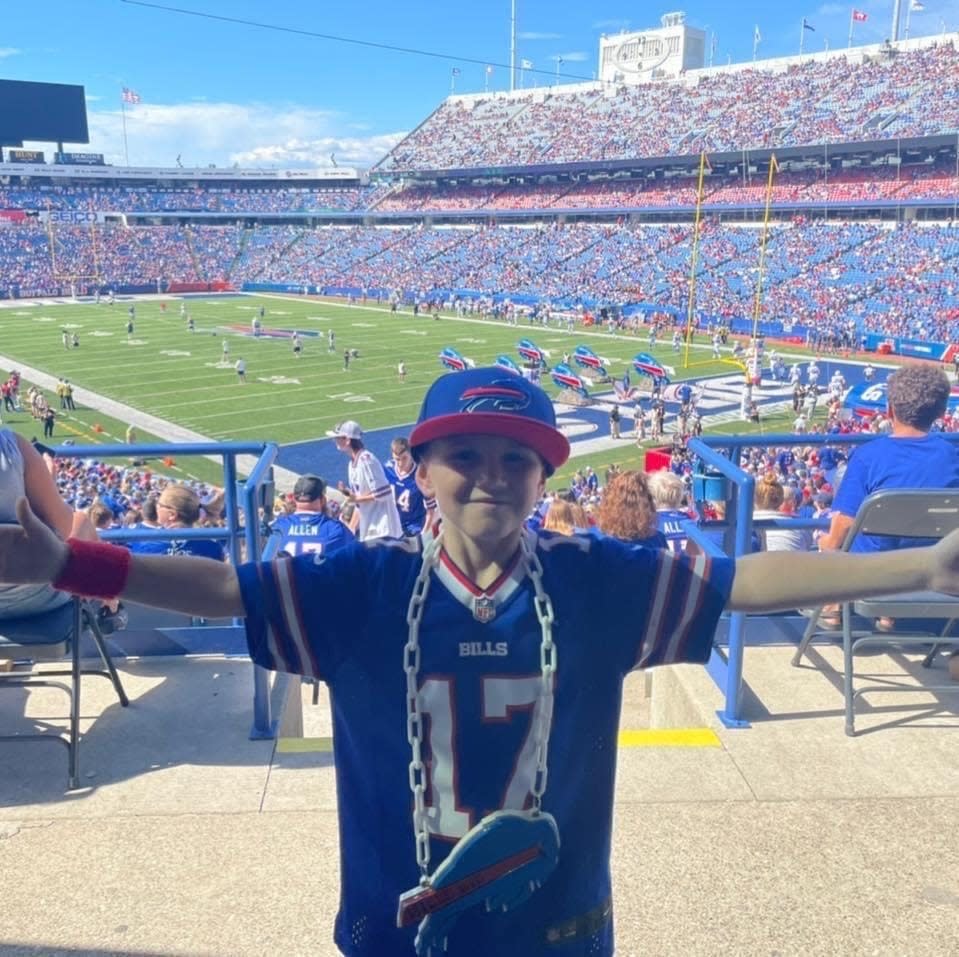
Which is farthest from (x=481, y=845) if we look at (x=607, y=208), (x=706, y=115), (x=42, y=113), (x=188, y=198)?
(x=188, y=198)

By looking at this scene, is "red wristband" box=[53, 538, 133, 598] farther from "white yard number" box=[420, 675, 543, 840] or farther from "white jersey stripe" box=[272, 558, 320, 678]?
"white yard number" box=[420, 675, 543, 840]

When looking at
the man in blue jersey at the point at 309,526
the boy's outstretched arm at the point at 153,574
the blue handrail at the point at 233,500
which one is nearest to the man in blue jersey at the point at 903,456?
the blue handrail at the point at 233,500

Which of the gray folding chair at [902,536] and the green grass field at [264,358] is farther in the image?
the green grass field at [264,358]

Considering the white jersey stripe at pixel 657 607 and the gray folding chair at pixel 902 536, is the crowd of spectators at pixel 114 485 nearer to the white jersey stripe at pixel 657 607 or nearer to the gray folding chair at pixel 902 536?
the gray folding chair at pixel 902 536

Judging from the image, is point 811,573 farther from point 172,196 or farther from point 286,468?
point 172,196

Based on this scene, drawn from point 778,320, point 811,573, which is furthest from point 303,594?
point 778,320

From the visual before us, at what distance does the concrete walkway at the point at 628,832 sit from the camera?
9.44ft

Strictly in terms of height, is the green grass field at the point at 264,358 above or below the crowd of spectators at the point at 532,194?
below

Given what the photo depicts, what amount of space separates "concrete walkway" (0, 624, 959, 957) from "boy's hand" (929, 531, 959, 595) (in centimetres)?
159

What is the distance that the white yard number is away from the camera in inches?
68.0

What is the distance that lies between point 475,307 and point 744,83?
29212 mm

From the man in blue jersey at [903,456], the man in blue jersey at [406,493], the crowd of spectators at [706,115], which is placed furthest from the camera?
the crowd of spectators at [706,115]

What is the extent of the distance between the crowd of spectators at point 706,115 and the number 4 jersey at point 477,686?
55.3 m

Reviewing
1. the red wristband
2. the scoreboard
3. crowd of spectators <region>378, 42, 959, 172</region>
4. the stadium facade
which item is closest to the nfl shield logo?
the red wristband
